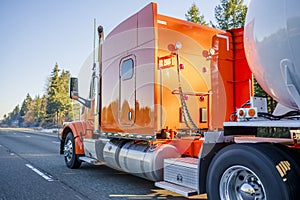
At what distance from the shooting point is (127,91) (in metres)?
6.04

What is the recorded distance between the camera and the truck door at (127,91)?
5844 millimetres

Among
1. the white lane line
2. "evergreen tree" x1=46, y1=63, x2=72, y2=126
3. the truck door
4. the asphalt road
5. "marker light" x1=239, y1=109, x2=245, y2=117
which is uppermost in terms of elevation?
"evergreen tree" x1=46, y1=63, x2=72, y2=126

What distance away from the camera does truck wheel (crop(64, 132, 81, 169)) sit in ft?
26.4

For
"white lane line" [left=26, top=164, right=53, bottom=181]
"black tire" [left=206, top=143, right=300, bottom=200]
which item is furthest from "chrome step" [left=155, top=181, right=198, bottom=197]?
"white lane line" [left=26, top=164, right=53, bottom=181]

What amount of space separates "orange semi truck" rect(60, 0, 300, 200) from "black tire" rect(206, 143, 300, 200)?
11 millimetres

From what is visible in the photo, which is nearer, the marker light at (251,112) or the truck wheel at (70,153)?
the marker light at (251,112)

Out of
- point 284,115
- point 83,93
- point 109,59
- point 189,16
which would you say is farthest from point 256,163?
point 189,16

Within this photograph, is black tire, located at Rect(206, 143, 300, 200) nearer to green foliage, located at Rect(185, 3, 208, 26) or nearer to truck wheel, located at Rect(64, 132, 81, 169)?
truck wheel, located at Rect(64, 132, 81, 169)

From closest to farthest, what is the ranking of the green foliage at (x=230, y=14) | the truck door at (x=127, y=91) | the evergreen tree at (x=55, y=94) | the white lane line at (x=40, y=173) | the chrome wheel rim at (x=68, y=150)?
the truck door at (x=127, y=91)
the white lane line at (x=40, y=173)
the chrome wheel rim at (x=68, y=150)
the green foliage at (x=230, y=14)
the evergreen tree at (x=55, y=94)

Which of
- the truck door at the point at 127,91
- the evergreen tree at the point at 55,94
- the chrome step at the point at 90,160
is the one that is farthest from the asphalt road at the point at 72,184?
the evergreen tree at the point at 55,94

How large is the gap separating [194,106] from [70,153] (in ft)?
13.6

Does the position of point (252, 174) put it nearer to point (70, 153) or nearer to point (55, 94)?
point (70, 153)

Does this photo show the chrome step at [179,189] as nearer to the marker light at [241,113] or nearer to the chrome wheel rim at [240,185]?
the chrome wheel rim at [240,185]

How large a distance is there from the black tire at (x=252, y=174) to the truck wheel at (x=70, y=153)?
5211 millimetres
